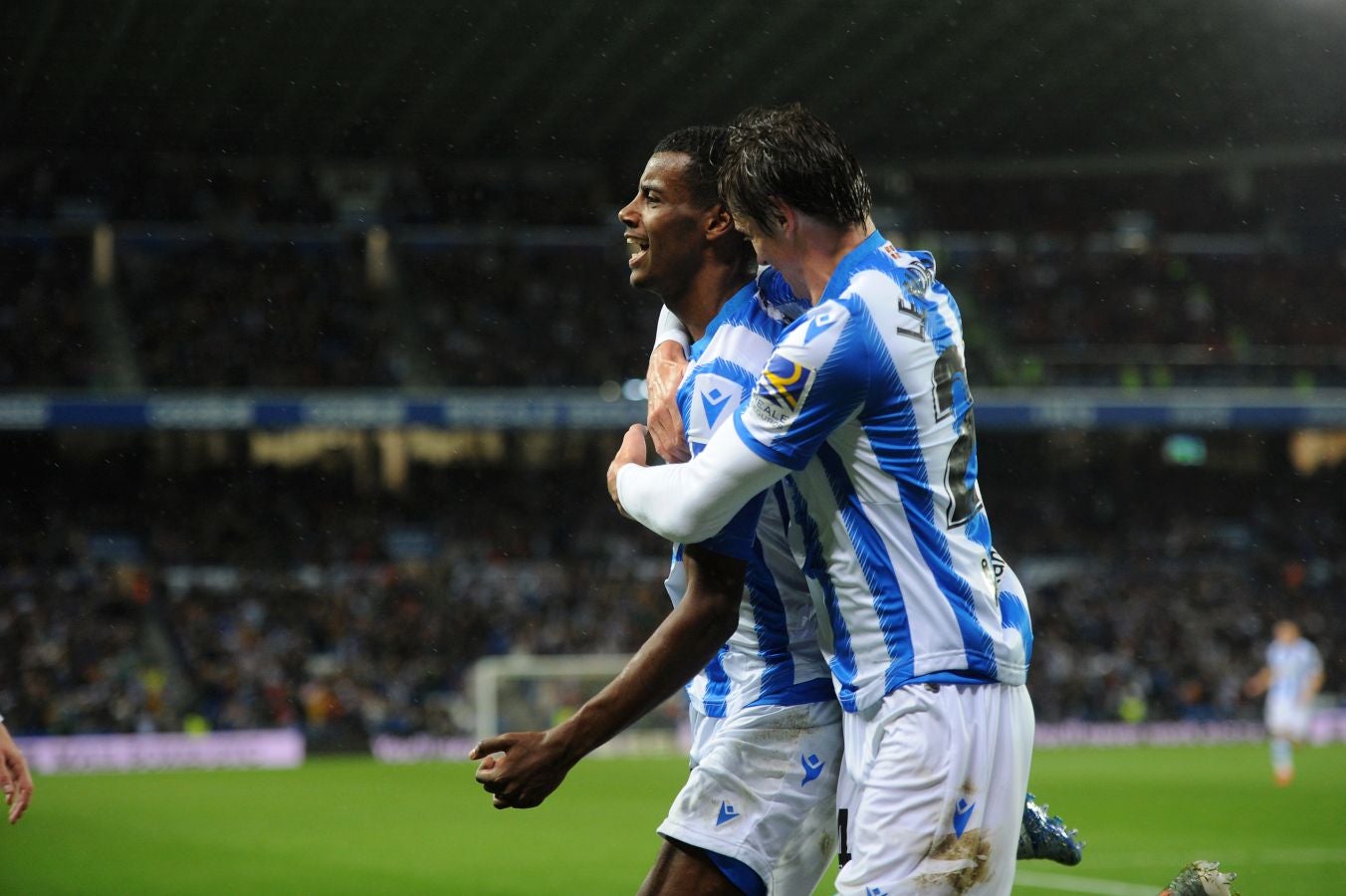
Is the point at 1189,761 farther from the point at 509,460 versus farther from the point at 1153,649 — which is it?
the point at 509,460

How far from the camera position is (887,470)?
3.15 m

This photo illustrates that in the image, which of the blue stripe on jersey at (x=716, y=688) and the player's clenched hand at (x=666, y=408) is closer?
the player's clenched hand at (x=666, y=408)

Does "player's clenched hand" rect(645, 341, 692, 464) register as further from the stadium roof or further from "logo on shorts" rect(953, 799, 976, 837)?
the stadium roof

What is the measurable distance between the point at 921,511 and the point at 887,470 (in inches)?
4.1

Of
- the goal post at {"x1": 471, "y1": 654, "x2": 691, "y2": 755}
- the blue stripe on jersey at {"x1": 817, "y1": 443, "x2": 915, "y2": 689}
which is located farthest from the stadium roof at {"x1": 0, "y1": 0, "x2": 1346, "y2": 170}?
the blue stripe on jersey at {"x1": 817, "y1": 443, "x2": 915, "y2": 689}

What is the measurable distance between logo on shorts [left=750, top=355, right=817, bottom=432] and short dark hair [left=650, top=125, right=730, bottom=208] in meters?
0.79

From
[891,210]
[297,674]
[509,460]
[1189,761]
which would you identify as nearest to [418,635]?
[297,674]

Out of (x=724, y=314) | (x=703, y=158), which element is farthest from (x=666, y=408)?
(x=703, y=158)

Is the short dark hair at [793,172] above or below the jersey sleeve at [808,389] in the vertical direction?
above

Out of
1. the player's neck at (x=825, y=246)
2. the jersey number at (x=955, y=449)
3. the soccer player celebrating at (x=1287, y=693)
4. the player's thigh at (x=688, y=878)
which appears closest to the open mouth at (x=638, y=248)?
the player's neck at (x=825, y=246)

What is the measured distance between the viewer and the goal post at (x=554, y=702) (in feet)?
71.4

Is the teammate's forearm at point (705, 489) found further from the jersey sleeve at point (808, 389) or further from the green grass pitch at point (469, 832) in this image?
the green grass pitch at point (469, 832)

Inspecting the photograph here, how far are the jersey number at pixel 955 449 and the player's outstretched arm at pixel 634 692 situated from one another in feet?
1.50

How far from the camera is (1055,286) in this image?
31.7 meters
